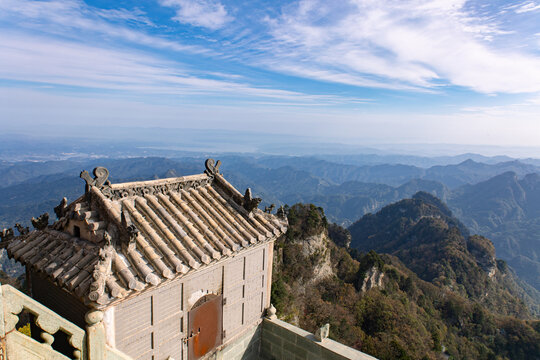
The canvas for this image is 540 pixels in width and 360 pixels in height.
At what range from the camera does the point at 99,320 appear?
4160mm

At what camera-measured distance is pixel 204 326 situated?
Result: 6.43 meters

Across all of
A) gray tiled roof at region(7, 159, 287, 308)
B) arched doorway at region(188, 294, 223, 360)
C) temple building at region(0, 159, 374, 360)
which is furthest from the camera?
arched doorway at region(188, 294, 223, 360)

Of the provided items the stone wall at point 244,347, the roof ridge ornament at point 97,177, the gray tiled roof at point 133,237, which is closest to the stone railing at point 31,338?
the gray tiled roof at point 133,237

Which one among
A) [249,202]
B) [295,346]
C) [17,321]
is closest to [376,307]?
[295,346]

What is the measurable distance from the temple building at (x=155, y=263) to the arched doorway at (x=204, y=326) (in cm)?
2

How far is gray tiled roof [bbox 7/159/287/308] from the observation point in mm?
4676

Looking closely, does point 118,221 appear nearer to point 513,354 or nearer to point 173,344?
point 173,344

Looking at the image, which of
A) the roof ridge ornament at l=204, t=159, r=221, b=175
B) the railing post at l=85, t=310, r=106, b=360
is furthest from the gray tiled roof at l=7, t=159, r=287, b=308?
the roof ridge ornament at l=204, t=159, r=221, b=175

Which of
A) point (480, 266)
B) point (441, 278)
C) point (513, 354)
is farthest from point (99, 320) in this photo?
point (480, 266)

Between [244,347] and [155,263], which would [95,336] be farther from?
[244,347]

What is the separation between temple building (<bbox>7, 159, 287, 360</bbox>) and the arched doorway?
0.02m

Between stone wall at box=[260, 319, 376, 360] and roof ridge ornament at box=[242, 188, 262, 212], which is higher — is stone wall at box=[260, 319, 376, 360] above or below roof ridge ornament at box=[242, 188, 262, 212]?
below

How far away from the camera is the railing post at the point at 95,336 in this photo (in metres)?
3.98

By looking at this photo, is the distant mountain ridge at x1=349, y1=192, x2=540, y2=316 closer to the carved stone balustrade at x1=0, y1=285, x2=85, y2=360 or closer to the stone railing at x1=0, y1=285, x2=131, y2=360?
the stone railing at x1=0, y1=285, x2=131, y2=360
